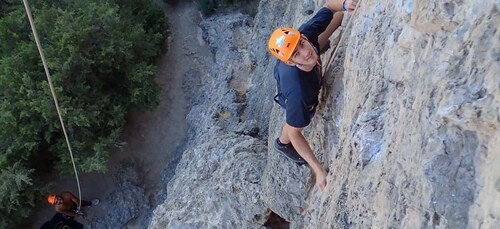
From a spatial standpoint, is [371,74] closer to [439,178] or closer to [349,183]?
[349,183]

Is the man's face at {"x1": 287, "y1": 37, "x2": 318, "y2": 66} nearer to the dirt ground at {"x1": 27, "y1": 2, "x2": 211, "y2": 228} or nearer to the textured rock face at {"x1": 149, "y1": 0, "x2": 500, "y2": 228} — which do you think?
the textured rock face at {"x1": 149, "y1": 0, "x2": 500, "y2": 228}

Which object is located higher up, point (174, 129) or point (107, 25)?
point (107, 25)

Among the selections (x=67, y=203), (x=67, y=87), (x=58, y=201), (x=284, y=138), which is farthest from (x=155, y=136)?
(x=284, y=138)

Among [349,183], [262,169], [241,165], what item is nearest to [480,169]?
[349,183]

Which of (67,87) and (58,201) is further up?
(67,87)

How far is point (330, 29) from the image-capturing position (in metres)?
5.19

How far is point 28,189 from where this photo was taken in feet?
37.8

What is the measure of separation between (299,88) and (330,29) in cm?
98

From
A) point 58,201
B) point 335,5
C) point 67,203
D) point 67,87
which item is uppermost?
point 335,5

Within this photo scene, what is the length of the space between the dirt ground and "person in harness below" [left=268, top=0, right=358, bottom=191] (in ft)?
24.6

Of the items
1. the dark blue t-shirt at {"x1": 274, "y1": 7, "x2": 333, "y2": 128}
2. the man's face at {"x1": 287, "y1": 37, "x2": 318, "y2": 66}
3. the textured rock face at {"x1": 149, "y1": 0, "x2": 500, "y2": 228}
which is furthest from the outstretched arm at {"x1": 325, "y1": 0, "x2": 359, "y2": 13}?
the man's face at {"x1": 287, "y1": 37, "x2": 318, "y2": 66}

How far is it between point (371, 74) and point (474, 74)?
143 cm

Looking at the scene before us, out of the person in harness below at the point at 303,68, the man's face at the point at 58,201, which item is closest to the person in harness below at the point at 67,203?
the man's face at the point at 58,201

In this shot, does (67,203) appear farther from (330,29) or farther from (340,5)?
(340,5)
